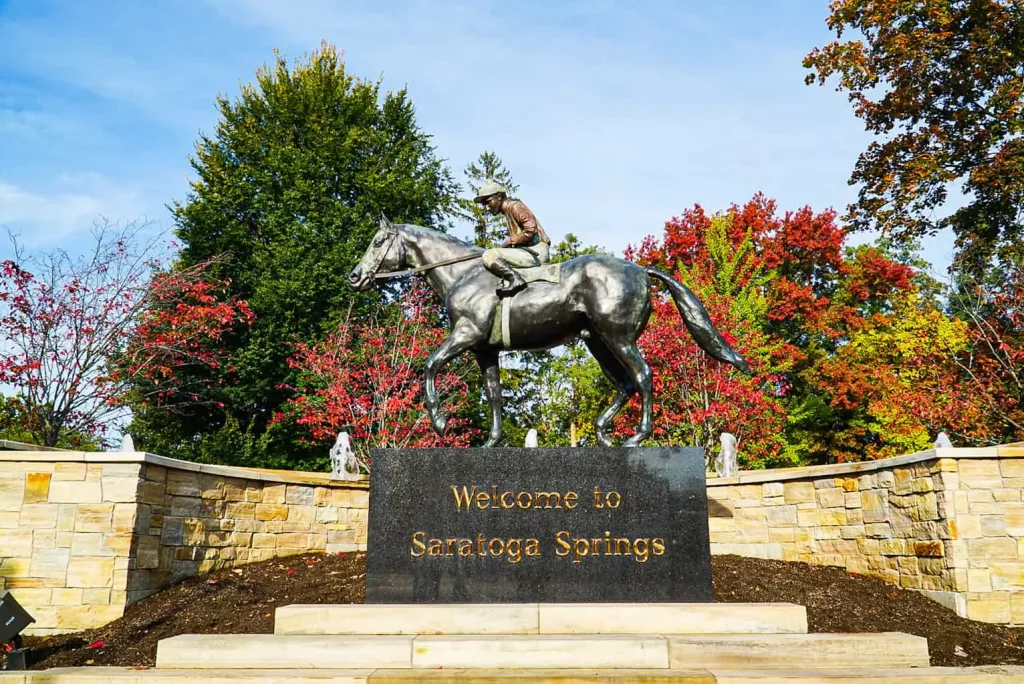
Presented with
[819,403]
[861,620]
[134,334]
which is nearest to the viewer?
[861,620]

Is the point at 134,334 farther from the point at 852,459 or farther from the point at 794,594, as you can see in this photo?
the point at 852,459

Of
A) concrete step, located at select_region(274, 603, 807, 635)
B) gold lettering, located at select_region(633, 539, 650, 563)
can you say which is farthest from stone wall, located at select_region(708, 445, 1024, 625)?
gold lettering, located at select_region(633, 539, 650, 563)

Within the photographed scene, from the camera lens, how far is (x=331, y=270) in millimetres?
19828

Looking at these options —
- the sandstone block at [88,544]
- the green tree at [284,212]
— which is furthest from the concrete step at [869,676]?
the green tree at [284,212]

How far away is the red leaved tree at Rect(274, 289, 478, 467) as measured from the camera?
54.3 ft

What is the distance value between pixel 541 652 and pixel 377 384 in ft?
39.8

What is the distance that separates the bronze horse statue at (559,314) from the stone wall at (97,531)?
12.8 feet

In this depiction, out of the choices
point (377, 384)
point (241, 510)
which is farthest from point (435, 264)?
point (377, 384)

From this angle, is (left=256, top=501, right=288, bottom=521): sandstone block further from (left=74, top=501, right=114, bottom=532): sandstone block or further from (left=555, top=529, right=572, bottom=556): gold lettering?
(left=555, top=529, right=572, bottom=556): gold lettering

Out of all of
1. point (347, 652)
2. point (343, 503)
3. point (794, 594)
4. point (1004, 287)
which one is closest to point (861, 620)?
point (794, 594)

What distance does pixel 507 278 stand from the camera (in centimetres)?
699

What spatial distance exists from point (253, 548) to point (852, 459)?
19.1 m

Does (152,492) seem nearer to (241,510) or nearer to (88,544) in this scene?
(88,544)

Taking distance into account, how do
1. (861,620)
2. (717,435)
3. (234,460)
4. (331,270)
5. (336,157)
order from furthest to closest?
(336,157), (331,270), (234,460), (717,435), (861,620)
